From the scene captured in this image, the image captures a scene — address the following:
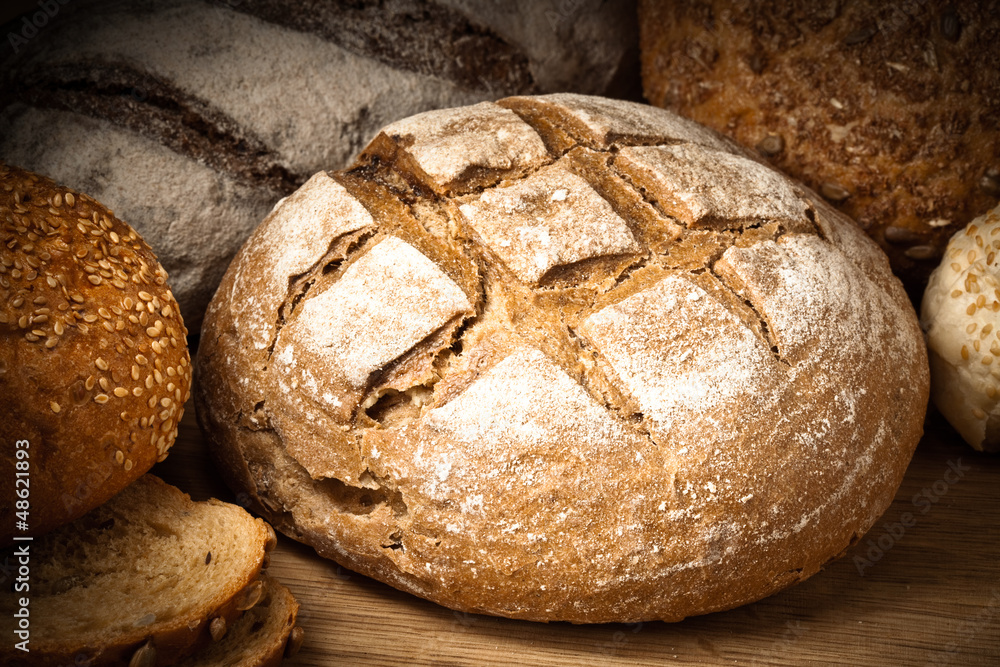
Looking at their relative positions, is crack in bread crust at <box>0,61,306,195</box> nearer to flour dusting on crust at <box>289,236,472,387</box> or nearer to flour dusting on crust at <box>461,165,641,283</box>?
flour dusting on crust at <box>289,236,472,387</box>

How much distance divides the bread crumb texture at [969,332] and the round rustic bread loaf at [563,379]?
0.16 m

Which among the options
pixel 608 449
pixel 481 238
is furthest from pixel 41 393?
pixel 608 449

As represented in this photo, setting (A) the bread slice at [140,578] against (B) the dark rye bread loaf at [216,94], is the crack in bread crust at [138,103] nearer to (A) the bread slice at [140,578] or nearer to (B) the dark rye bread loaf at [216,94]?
(B) the dark rye bread loaf at [216,94]

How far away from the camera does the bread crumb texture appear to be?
6.08ft

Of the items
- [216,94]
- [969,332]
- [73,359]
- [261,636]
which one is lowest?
[261,636]

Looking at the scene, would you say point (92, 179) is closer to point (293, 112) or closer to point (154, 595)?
point (293, 112)

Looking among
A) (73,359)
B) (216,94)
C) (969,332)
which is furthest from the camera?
(216,94)

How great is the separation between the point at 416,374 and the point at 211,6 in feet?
4.26

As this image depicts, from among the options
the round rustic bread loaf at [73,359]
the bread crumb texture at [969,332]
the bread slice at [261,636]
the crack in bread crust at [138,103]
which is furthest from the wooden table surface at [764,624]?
the crack in bread crust at [138,103]

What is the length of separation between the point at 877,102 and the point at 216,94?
1.69 metres

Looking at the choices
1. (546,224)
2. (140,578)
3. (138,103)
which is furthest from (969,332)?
(138,103)

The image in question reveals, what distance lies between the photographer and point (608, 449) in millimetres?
1401

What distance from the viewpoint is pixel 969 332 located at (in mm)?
1871

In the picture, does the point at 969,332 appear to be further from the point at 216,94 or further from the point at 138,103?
the point at 138,103
